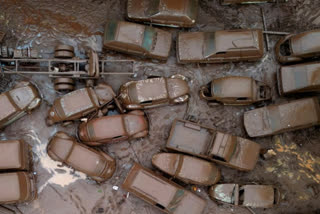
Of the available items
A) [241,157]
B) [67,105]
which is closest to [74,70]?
[67,105]

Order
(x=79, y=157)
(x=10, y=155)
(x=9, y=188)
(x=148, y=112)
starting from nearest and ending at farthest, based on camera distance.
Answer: (x=9, y=188)
(x=10, y=155)
(x=79, y=157)
(x=148, y=112)

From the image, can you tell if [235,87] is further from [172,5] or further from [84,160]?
[84,160]

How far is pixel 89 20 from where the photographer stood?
348 inches

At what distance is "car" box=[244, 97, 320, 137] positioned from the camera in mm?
8008

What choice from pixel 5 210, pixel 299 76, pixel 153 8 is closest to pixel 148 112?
pixel 153 8

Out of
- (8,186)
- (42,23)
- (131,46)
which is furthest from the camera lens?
(42,23)

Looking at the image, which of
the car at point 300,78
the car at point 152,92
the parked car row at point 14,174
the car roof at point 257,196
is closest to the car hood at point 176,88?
the car at point 152,92

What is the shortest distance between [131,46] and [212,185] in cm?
372

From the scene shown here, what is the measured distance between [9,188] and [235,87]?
5412mm

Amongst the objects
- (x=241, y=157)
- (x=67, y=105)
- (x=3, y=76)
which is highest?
(x=3, y=76)

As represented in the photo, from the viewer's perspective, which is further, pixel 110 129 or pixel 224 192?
pixel 224 192

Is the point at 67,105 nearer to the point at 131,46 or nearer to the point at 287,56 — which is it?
the point at 131,46

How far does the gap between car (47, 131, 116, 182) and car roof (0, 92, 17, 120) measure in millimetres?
1153

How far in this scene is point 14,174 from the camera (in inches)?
303
